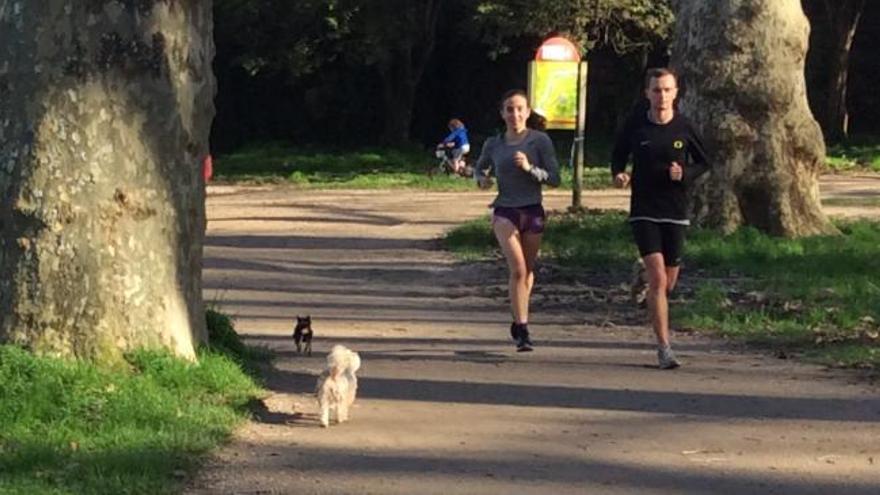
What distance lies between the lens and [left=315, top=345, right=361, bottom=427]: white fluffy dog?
859cm

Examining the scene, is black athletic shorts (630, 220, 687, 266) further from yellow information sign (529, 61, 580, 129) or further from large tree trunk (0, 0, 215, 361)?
yellow information sign (529, 61, 580, 129)

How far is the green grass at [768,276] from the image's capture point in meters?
12.5

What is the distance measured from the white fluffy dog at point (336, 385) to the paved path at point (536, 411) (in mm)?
99

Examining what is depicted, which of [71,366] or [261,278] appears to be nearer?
[71,366]

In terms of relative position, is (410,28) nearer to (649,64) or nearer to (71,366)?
(649,64)

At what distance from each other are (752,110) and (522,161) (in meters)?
8.72

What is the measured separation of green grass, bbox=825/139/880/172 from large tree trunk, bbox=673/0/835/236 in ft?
67.3

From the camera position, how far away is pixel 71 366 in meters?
8.62

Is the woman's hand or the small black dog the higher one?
the woman's hand

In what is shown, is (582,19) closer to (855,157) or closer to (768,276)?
(855,157)

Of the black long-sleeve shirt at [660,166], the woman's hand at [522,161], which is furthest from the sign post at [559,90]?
the black long-sleeve shirt at [660,166]

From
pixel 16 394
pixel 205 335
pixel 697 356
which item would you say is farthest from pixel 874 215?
pixel 16 394

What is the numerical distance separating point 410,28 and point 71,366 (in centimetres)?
3788

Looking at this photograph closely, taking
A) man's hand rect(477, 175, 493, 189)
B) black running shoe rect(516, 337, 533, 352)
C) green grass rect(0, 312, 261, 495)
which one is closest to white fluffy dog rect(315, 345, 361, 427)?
green grass rect(0, 312, 261, 495)
